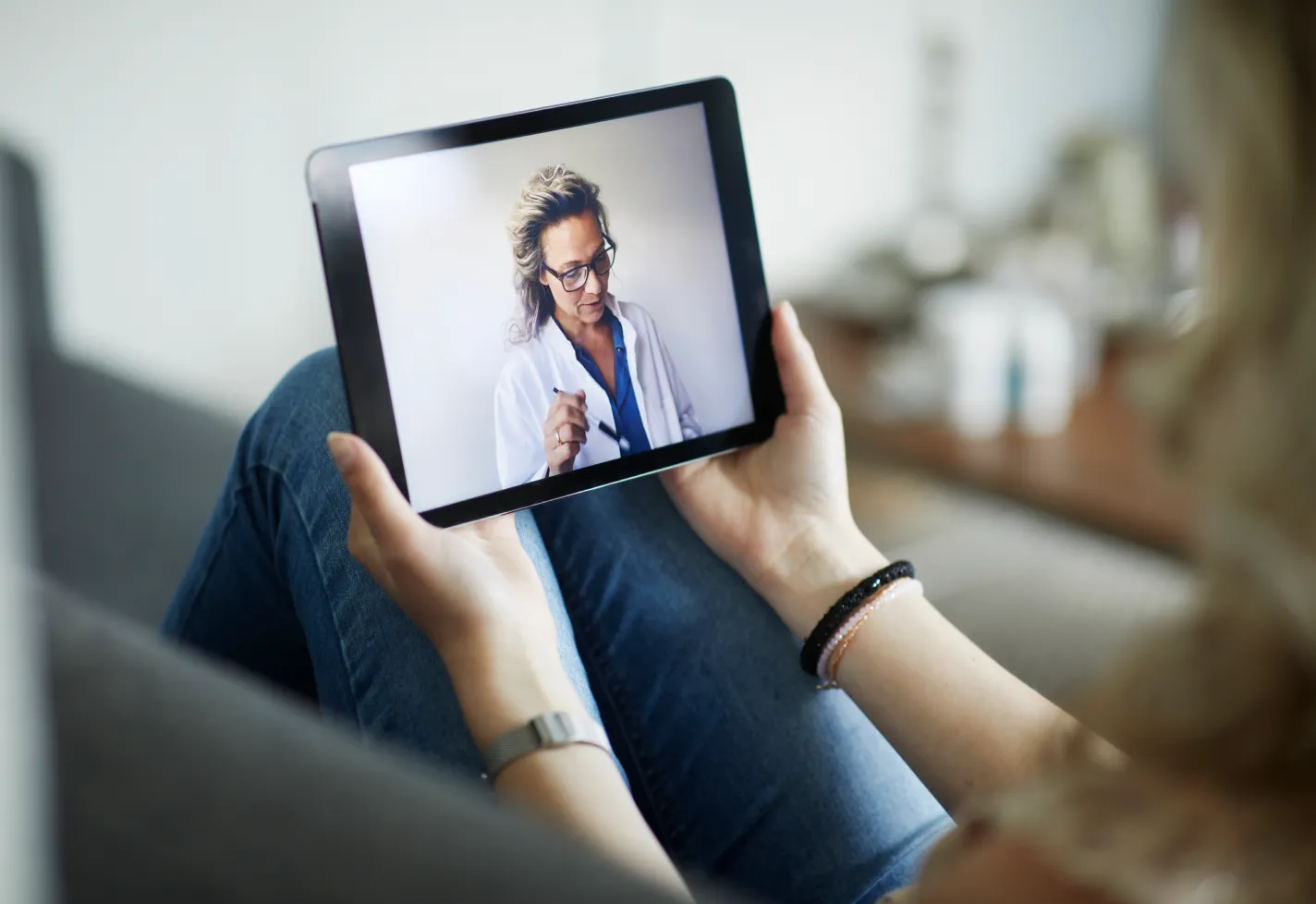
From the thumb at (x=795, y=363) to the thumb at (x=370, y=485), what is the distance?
281mm

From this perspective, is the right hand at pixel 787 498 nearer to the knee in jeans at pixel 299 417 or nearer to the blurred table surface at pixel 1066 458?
the knee in jeans at pixel 299 417

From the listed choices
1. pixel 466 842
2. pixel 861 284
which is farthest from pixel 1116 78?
pixel 466 842

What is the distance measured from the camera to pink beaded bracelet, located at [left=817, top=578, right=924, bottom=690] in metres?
0.71


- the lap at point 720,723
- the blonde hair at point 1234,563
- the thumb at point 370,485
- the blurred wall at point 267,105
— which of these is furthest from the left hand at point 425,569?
the blurred wall at point 267,105

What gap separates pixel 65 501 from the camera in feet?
3.46

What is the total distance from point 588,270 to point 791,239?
1.48 m

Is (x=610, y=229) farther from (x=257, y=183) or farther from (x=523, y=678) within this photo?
(x=257, y=183)

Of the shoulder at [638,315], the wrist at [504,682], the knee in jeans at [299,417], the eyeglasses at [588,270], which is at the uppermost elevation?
the eyeglasses at [588,270]

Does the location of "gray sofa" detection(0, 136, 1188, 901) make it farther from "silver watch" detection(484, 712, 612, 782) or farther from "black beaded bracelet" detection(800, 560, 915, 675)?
"black beaded bracelet" detection(800, 560, 915, 675)

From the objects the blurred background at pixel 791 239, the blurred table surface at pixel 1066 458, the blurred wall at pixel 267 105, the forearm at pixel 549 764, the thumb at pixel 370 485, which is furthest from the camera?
the blurred table surface at pixel 1066 458

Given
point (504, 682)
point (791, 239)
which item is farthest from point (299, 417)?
point (791, 239)

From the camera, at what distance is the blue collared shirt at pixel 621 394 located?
744 millimetres

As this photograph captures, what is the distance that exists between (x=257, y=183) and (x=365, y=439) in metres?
1.02

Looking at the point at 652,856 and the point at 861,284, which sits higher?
the point at 861,284
